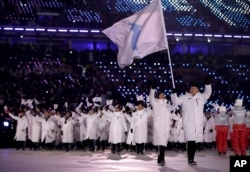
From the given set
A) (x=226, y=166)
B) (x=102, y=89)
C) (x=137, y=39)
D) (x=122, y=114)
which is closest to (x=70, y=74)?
(x=102, y=89)

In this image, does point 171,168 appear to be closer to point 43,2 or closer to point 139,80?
point 139,80

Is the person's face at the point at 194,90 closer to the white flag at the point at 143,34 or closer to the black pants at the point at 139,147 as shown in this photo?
the white flag at the point at 143,34

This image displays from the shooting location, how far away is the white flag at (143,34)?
1591 centimetres

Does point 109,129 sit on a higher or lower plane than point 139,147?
higher

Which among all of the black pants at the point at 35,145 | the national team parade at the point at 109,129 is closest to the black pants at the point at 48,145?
the national team parade at the point at 109,129

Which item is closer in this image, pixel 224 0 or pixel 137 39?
pixel 137 39

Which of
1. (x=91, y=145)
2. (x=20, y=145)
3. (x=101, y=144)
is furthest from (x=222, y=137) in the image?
(x=20, y=145)

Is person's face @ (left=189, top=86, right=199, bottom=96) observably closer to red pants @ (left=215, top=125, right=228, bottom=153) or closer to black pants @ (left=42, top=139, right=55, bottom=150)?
red pants @ (left=215, top=125, right=228, bottom=153)

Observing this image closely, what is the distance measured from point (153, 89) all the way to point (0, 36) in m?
23.6

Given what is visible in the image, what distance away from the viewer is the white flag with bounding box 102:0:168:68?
52.2 ft

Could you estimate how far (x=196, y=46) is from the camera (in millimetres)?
41188

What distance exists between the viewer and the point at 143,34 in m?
16.1

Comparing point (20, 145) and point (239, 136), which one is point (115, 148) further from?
point (239, 136)

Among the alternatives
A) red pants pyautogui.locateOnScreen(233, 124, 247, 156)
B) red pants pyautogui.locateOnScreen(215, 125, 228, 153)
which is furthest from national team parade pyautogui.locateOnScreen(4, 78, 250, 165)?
red pants pyautogui.locateOnScreen(233, 124, 247, 156)
